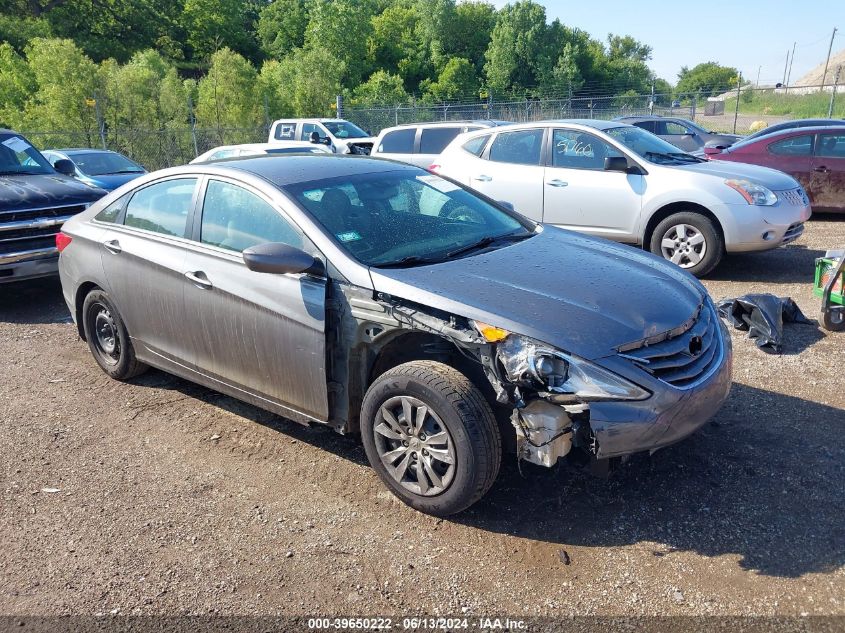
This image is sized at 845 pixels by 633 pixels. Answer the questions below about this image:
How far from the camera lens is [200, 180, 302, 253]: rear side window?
3.94 m

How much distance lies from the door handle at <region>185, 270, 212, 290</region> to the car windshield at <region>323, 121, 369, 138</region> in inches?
651

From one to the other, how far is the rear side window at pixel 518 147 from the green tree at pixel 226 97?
20.6 m

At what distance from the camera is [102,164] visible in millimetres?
13508

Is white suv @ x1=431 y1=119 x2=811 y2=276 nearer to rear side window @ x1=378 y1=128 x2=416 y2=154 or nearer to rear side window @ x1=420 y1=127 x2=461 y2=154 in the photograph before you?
rear side window @ x1=420 y1=127 x2=461 y2=154

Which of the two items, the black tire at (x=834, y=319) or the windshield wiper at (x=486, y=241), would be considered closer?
the windshield wiper at (x=486, y=241)

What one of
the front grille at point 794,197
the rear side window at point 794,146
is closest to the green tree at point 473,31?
the rear side window at point 794,146

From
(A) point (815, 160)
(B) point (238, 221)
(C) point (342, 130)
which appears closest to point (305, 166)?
(B) point (238, 221)

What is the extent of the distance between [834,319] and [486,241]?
342cm

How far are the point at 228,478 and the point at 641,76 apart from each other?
80.0 m

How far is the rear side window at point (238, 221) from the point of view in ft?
12.9

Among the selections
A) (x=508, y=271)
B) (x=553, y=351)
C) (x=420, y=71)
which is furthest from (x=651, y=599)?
(x=420, y=71)

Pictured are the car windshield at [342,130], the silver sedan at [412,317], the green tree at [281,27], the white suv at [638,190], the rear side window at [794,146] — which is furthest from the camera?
the green tree at [281,27]

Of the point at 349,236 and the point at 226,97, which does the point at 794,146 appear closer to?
the point at 349,236

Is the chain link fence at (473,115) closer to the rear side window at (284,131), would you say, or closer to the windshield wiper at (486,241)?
the rear side window at (284,131)
